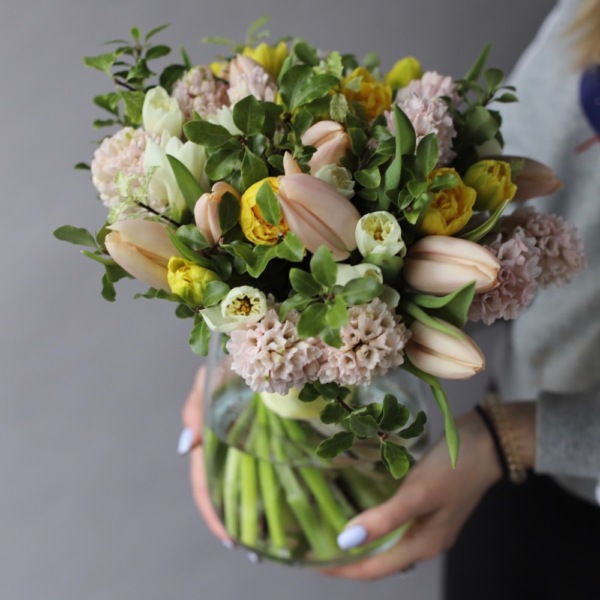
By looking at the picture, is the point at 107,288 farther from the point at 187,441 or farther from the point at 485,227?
the point at 187,441

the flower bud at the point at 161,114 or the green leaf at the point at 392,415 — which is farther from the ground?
the flower bud at the point at 161,114

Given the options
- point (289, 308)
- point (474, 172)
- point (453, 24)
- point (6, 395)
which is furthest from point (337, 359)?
point (453, 24)

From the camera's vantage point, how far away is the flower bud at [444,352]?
406mm

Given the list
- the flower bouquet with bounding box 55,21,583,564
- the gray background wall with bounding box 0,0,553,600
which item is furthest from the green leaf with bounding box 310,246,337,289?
the gray background wall with bounding box 0,0,553,600

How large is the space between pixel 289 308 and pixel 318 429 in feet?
0.69

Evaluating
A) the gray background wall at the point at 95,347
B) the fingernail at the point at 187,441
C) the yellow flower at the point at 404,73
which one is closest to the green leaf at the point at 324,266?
the yellow flower at the point at 404,73

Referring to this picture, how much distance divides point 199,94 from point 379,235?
0.16m

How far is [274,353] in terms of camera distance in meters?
0.40

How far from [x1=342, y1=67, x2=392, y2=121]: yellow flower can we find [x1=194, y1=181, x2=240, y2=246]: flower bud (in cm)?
11

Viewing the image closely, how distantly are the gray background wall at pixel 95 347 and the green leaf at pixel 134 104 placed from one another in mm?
376

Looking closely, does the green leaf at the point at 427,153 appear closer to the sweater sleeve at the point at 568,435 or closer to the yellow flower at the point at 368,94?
the yellow flower at the point at 368,94

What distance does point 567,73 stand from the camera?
78 centimetres

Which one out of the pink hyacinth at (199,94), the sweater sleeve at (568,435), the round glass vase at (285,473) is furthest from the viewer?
the sweater sleeve at (568,435)

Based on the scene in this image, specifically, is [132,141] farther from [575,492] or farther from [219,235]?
[575,492]
